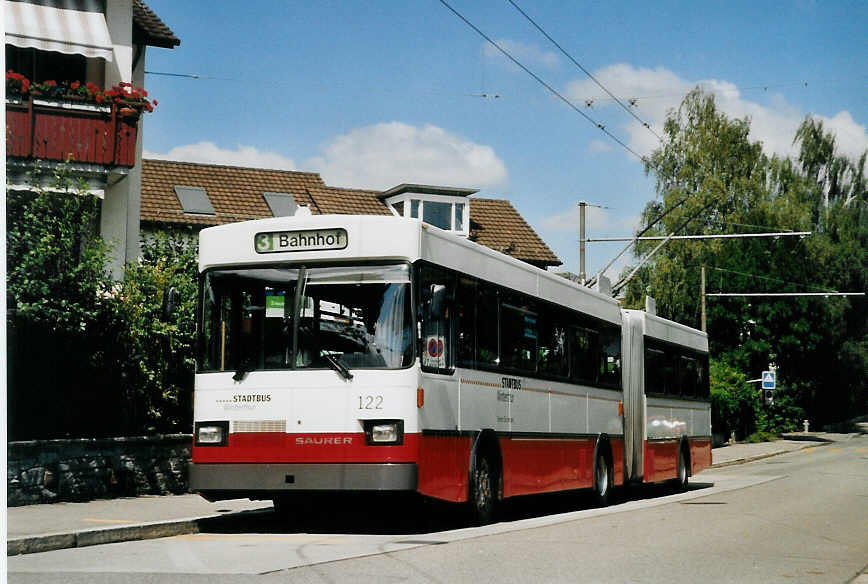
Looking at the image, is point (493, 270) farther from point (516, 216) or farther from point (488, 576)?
point (516, 216)

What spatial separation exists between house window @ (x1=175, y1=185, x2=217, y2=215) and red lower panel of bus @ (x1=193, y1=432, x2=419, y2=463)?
1292 inches

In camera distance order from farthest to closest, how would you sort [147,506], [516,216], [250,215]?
Result: [516,216] < [250,215] < [147,506]

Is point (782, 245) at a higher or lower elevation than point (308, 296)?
higher

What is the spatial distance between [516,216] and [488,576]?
47.0 m

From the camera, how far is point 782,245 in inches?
2361

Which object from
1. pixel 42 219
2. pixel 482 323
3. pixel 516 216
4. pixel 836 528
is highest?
pixel 516 216

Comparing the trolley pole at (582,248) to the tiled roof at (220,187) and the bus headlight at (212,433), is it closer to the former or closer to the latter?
the tiled roof at (220,187)

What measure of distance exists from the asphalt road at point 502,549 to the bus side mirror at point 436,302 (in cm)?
190

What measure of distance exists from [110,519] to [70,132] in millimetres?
10493

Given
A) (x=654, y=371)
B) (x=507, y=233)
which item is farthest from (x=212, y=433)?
(x=507, y=233)

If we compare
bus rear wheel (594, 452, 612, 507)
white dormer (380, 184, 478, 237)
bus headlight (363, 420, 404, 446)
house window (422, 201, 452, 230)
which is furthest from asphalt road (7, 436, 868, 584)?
house window (422, 201, 452, 230)

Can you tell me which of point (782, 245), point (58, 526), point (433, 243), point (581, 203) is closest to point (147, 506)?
point (58, 526)

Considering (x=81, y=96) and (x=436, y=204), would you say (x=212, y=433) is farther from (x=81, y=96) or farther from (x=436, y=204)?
(x=436, y=204)

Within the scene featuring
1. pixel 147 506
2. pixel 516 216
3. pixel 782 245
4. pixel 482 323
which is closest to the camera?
pixel 482 323
